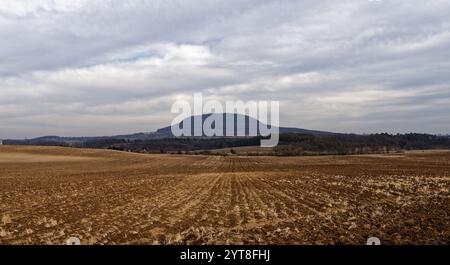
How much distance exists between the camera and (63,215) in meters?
17.8

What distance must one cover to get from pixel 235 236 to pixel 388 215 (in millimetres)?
6798

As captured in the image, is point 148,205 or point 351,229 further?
point 148,205

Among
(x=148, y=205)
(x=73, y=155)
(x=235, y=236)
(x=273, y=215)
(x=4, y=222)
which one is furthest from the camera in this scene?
(x=73, y=155)

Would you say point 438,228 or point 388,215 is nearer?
point 438,228

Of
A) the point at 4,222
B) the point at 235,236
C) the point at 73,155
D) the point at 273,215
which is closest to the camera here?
the point at 235,236

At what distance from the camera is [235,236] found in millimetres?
12430
